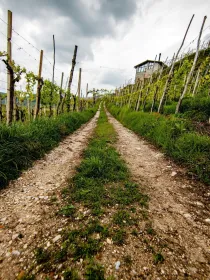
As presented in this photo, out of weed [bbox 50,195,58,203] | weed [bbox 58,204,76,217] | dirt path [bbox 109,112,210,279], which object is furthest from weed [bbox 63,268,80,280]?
weed [bbox 50,195,58,203]

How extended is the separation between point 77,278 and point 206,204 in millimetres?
2955

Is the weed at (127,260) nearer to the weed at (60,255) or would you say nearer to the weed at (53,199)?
the weed at (60,255)

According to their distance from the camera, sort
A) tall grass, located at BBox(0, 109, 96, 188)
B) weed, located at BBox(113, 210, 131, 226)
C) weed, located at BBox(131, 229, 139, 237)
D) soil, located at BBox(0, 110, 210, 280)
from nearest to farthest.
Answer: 1. soil, located at BBox(0, 110, 210, 280)
2. weed, located at BBox(131, 229, 139, 237)
3. weed, located at BBox(113, 210, 131, 226)
4. tall grass, located at BBox(0, 109, 96, 188)

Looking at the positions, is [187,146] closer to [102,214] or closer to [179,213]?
[179,213]

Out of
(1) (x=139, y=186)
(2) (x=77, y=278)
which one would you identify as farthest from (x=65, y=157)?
(2) (x=77, y=278)

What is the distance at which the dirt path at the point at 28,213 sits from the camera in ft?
5.85

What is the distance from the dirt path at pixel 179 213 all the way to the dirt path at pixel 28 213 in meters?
1.72

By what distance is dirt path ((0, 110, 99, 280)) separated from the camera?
178cm

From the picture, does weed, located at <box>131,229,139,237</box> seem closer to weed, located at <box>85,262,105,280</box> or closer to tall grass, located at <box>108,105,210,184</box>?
weed, located at <box>85,262,105,280</box>

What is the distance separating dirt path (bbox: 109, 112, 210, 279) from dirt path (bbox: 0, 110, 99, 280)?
5.63ft

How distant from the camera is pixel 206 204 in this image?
9.93 ft

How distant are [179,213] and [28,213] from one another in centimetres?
289

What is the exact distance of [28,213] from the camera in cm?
253

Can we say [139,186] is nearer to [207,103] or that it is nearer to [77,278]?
[77,278]
